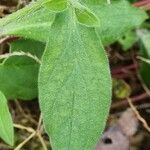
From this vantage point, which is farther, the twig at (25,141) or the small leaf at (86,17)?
the twig at (25,141)

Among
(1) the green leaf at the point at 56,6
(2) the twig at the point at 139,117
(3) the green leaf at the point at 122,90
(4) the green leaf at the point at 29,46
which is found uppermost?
(1) the green leaf at the point at 56,6

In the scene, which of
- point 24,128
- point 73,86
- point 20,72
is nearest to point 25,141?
point 24,128

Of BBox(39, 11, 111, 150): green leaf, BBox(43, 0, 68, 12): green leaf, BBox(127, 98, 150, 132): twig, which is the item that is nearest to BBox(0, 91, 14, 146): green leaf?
BBox(39, 11, 111, 150): green leaf

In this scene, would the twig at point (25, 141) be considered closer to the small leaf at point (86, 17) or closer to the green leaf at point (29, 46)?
the green leaf at point (29, 46)

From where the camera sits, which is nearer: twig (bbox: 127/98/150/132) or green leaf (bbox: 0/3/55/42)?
green leaf (bbox: 0/3/55/42)

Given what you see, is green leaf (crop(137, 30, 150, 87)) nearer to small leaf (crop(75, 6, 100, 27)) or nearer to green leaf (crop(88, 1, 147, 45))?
green leaf (crop(88, 1, 147, 45))

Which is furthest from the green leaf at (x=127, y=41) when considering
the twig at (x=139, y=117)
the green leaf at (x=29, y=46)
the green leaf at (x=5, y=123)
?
the green leaf at (x=5, y=123)
